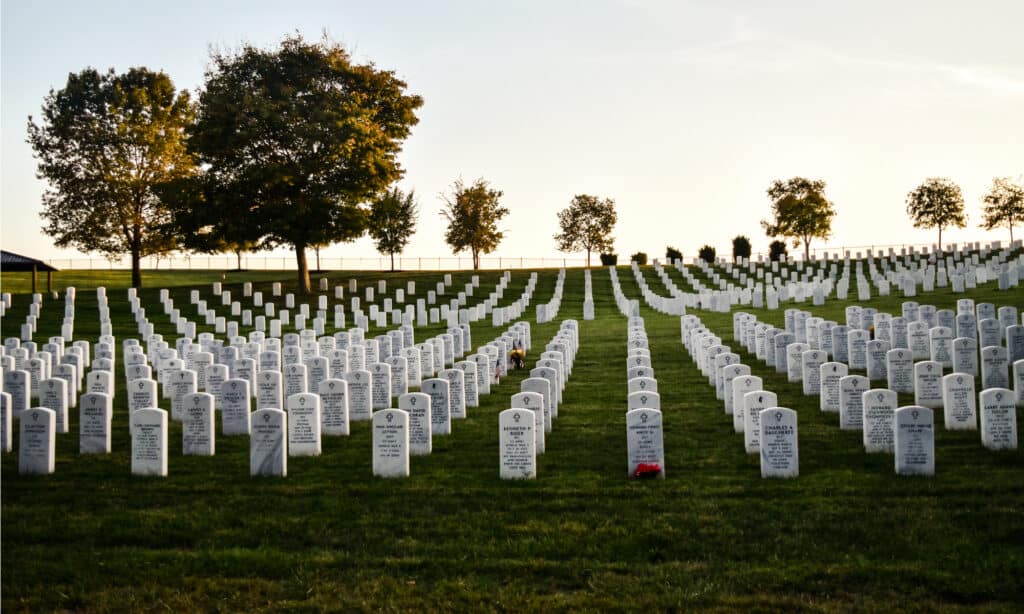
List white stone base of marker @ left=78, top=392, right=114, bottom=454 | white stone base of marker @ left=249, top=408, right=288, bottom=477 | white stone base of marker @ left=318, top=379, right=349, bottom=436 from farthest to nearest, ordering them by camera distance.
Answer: white stone base of marker @ left=318, top=379, right=349, bottom=436 → white stone base of marker @ left=78, top=392, right=114, bottom=454 → white stone base of marker @ left=249, top=408, right=288, bottom=477

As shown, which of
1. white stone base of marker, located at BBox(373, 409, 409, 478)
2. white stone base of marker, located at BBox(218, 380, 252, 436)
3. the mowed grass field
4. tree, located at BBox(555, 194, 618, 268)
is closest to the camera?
the mowed grass field

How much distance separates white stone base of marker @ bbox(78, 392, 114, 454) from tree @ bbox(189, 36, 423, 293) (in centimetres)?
3488

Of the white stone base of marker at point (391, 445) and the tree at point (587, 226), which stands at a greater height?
the tree at point (587, 226)

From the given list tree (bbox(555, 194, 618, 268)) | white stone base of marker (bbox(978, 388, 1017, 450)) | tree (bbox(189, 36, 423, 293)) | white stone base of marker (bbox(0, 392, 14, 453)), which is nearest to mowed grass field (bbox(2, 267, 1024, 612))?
white stone base of marker (bbox(978, 388, 1017, 450))

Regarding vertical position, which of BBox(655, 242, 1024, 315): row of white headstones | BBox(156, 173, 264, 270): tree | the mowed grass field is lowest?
the mowed grass field

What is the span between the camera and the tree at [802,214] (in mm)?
86438

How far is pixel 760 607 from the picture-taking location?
21.4 ft

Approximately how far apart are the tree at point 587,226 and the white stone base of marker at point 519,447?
80.7 meters

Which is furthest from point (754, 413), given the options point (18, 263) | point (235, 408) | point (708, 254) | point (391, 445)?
point (708, 254)

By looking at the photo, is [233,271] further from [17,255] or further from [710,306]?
[710,306]

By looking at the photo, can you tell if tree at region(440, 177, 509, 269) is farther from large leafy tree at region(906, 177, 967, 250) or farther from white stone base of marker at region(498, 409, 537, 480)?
white stone base of marker at region(498, 409, 537, 480)

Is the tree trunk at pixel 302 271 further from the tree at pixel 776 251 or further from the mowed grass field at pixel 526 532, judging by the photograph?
the tree at pixel 776 251

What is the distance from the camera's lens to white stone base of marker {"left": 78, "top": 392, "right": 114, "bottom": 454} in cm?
1209

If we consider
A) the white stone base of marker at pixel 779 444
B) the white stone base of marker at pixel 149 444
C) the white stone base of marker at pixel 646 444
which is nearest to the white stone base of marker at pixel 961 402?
the white stone base of marker at pixel 779 444
